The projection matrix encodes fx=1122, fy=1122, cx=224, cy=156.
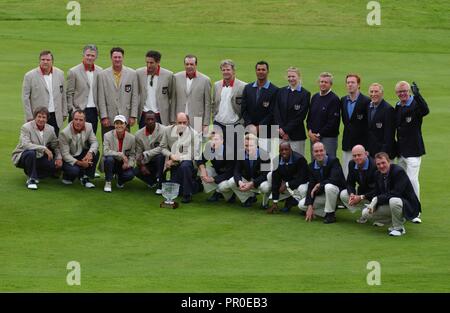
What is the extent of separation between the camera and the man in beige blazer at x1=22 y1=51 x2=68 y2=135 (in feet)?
65.5

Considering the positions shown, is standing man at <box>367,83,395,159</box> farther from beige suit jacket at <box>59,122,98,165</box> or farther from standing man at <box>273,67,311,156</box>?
beige suit jacket at <box>59,122,98,165</box>

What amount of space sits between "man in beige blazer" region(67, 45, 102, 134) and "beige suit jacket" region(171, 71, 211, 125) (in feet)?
4.86

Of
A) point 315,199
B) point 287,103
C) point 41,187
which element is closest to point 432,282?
point 315,199

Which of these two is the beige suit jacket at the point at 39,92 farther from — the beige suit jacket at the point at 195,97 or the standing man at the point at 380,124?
the standing man at the point at 380,124

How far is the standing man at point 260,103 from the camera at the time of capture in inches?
767

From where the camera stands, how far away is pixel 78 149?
1978 cm

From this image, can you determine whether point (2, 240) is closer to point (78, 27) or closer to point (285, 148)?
point (285, 148)

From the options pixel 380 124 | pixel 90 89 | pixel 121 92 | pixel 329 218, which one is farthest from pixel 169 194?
pixel 380 124

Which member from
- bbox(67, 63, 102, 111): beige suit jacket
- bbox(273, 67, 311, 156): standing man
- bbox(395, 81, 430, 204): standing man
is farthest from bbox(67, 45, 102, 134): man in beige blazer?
bbox(395, 81, 430, 204): standing man

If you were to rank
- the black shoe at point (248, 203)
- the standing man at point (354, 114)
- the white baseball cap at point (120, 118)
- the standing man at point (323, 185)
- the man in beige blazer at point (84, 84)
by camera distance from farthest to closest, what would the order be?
the man in beige blazer at point (84, 84) → the white baseball cap at point (120, 118) → the black shoe at point (248, 203) → the standing man at point (354, 114) → the standing man at point (323, 185)

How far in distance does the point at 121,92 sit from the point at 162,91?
738 millimetres

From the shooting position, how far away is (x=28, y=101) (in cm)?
2005

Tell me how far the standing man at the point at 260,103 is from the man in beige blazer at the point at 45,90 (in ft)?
11.0

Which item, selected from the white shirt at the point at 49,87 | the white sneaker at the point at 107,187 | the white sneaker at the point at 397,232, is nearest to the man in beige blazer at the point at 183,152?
the white sneaker at the point at 107,187
